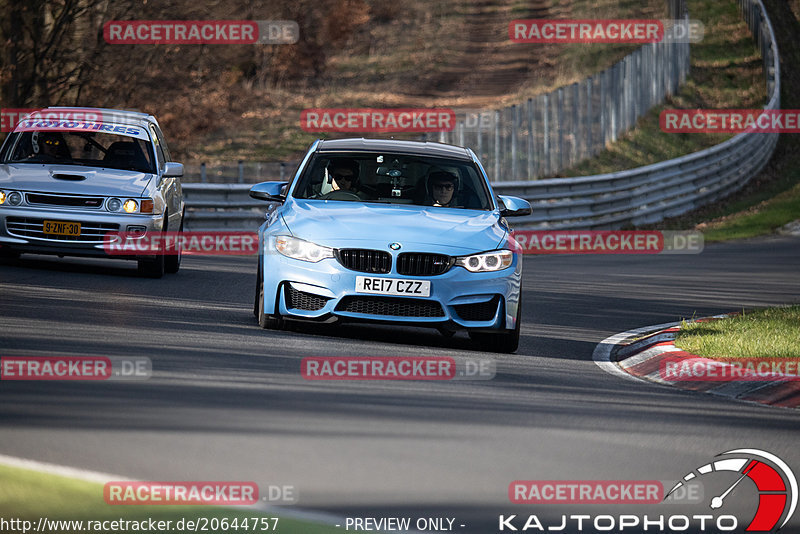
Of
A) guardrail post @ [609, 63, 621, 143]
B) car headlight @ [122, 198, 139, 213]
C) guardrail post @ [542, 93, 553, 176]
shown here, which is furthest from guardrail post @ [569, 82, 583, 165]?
car headlight @ [122, 198, 139, 213]

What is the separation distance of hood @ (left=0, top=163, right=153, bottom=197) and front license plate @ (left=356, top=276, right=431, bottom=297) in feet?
18.2

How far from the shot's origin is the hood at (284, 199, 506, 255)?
432 inches

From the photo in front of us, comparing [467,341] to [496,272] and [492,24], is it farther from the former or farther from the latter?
[492,24]

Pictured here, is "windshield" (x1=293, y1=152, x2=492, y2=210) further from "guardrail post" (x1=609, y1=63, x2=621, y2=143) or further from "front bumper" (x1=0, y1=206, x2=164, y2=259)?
"guardrail post" (x1=609, y1=63, x2=621, y2=143)

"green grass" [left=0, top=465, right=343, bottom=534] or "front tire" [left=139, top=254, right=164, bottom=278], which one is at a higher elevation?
"green grass" [left=0, top=465, right=343, bottom=534]

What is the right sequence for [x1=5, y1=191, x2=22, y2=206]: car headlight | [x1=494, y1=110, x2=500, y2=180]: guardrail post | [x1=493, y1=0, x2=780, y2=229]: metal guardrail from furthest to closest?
[x1=494, y1=110, x2=500, y2=180]: guardrail post < [x1=493, y1=0, x2=780, y2=229]: metal guardrail < [x1=5, y1=191, x2=22, y2=206]: car headlight

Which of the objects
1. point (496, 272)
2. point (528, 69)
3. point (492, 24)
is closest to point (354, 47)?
point (492, 24)

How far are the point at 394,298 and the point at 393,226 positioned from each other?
2.10 ft

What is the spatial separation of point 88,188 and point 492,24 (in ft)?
218

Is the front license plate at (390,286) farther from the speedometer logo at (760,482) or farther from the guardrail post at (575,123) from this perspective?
the guardrail post at (575,123)

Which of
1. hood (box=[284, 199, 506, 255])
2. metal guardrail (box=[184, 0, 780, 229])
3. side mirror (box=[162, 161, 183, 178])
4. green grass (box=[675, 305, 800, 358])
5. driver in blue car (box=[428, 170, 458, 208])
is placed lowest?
metal guardrail (box=[184, 0, 780, 229])

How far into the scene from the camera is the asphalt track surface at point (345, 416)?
22.4 feet

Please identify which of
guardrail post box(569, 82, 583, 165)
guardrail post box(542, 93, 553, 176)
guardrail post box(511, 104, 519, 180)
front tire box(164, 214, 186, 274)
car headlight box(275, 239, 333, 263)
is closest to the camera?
car headlight box(275, 239, 333, 263)

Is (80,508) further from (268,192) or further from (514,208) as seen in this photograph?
(514,208)
